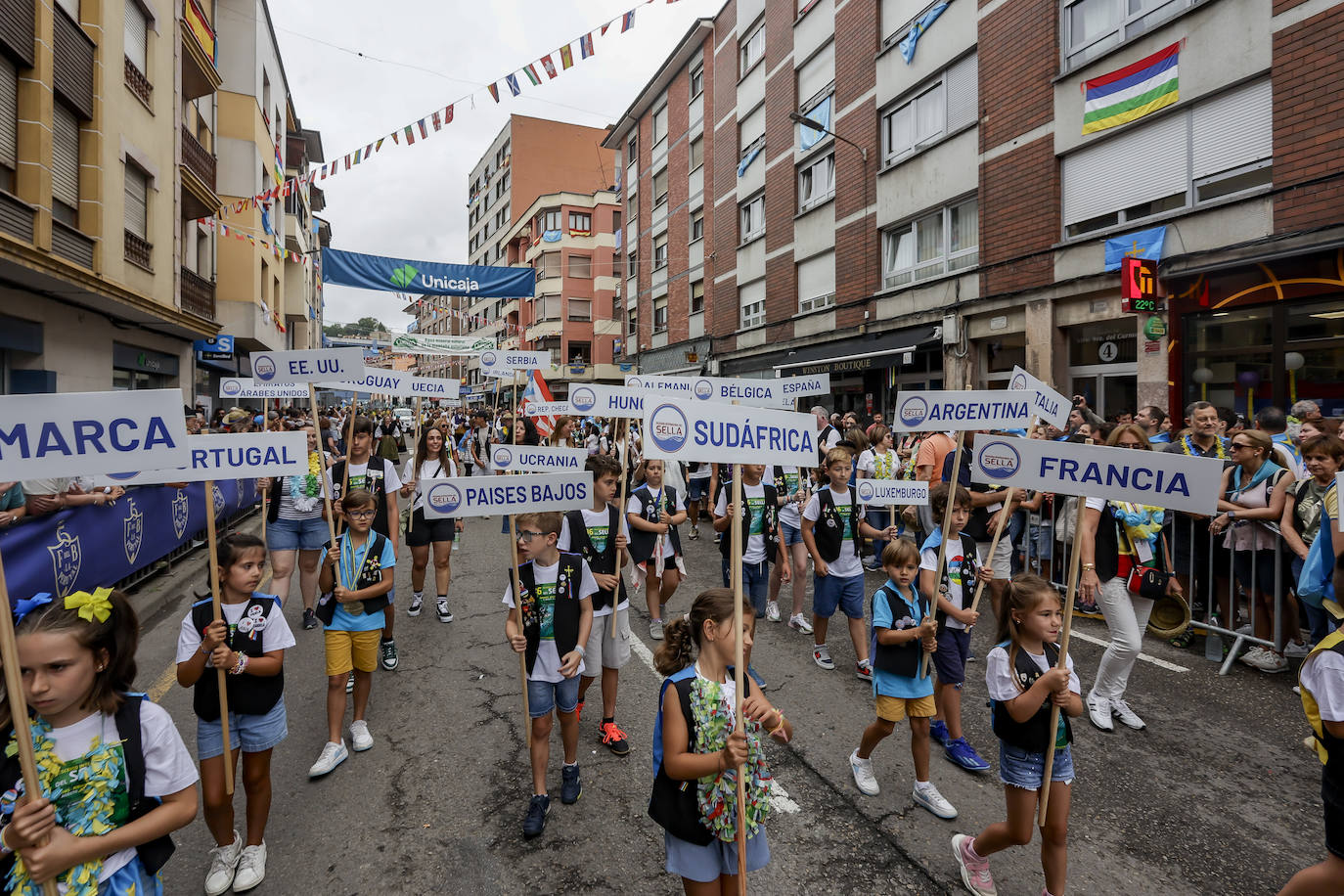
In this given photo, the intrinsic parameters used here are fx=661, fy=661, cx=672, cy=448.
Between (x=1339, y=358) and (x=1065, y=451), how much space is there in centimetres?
897

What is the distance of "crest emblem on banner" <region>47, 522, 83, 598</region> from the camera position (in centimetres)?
534

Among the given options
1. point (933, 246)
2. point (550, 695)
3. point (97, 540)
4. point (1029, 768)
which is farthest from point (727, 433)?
point (933, 246)

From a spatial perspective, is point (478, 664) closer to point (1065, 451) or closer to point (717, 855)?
point (717, 855)

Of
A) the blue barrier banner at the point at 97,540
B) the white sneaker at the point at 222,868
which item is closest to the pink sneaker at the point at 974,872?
the white sneaker at the point at 222,868

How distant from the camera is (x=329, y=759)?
12.9 feet

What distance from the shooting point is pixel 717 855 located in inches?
96.9

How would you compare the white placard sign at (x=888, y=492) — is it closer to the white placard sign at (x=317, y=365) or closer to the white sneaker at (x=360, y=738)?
the white sneaker at (x=360, y=738)

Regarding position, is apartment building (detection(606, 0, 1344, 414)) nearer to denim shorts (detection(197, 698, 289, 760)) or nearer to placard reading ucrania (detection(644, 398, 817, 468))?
placard reading ucrania (detection(644, 398, 817, 468))

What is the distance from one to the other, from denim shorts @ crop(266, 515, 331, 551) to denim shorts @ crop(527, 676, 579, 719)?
3619mm

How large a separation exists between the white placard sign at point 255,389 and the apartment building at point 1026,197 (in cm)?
1240

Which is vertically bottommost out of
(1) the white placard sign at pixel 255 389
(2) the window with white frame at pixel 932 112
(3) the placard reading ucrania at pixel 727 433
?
(3) the placard reading ucrania at pixel 727 433

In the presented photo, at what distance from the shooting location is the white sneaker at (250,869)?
2959 mm

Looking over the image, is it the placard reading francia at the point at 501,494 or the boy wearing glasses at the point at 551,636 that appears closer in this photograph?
the boy wearing glasses at the point at 551,636

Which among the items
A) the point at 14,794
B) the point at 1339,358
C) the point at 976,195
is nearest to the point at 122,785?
the point at 14,794
